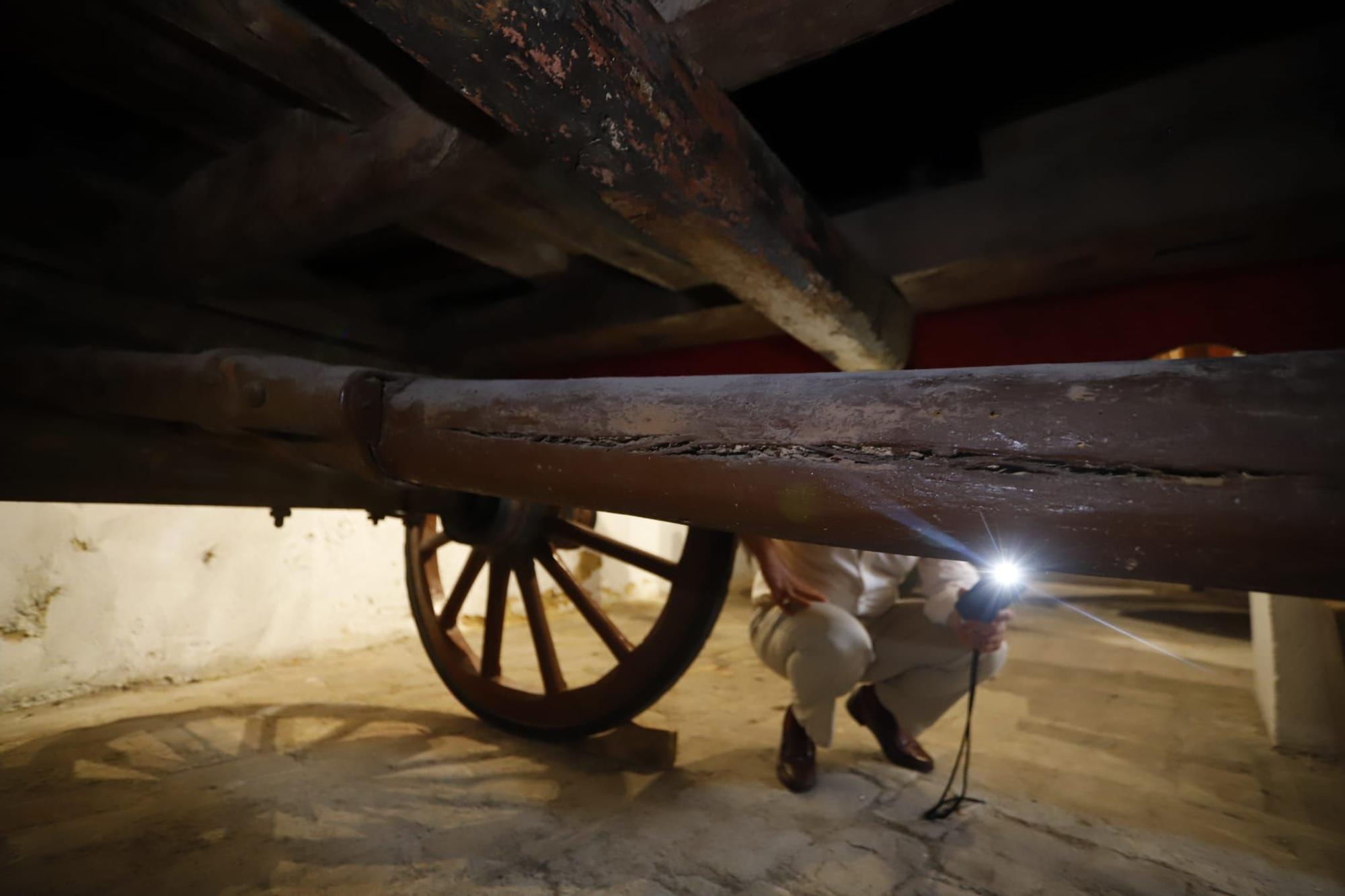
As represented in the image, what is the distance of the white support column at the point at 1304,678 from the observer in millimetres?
2033

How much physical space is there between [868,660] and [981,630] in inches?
13.2

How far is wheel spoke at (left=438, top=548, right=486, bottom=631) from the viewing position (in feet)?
7.58

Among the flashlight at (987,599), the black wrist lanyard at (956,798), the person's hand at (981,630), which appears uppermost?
the flashlight at (987,599)

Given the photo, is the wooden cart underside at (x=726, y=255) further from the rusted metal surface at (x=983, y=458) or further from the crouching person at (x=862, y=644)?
the crouching person at (x=862, y=644)

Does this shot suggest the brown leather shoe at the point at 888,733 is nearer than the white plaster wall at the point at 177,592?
Yes

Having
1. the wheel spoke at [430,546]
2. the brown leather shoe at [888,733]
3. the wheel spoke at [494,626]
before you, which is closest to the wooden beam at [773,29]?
the wheel spoke at [494,626]

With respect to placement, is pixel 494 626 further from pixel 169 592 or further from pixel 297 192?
pixel 169 592

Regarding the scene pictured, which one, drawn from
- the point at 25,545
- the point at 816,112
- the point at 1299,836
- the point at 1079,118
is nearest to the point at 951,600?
the point at 1299,836

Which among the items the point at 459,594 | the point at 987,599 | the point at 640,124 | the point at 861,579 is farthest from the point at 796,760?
the point at 640,124

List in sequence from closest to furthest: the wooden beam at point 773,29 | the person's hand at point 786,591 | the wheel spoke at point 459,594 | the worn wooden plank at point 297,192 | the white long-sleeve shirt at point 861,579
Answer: the wooden beam at point 773,29 < the worn wooden plank at point 297,192 < the person's hand at point 786,591 < the white long-sleeve shirt at point 861,579 < the wheel spoke at point 459,594

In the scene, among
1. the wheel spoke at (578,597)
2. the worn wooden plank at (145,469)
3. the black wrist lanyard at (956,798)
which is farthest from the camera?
the wheel spoke at (578,597)

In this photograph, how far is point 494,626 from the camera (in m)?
2.20

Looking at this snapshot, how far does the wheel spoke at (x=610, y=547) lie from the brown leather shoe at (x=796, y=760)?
0.58 metres

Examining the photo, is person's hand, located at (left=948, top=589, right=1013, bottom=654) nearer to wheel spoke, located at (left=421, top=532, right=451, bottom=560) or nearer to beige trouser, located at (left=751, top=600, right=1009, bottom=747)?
beige trouser, located at (left=751, top=600, right=1009, bottom=747)
